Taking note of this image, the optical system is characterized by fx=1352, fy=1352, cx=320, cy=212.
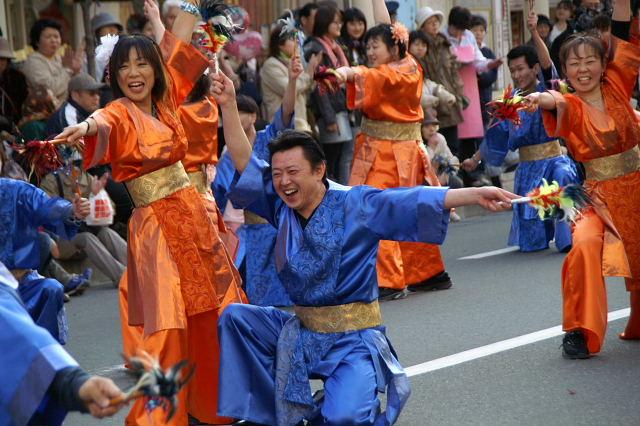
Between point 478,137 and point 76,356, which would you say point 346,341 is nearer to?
point 76,356

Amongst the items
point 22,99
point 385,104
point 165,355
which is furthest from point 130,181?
point 22,99

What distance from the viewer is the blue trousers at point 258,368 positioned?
5.21 meters

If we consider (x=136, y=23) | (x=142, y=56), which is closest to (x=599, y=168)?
(x=142, y=56)

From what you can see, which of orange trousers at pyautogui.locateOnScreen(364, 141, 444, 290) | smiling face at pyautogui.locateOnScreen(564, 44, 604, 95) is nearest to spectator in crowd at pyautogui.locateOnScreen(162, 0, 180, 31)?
orange trousers at pyautogui.locateOnScreen(364, 141, 444, 290)

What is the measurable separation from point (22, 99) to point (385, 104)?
298 centimetres

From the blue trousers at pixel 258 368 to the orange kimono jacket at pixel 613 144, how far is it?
1929 millimetres

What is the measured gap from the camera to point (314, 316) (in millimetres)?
5398

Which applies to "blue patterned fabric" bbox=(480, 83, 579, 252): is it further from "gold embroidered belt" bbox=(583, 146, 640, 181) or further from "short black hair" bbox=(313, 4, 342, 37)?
"gold embroidered belt" bbox=(583, 146, 640, 181)

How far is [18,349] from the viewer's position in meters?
3.67

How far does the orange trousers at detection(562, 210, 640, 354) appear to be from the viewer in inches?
258

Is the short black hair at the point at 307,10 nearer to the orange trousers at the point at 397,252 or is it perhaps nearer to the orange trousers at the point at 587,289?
the orange trousers at the point at 397,252

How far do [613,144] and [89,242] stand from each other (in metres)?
4.33

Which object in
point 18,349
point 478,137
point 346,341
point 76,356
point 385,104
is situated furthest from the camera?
point 478,137

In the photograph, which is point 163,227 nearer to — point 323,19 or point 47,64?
point 47,64
